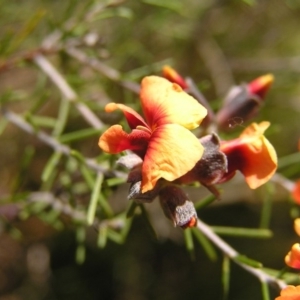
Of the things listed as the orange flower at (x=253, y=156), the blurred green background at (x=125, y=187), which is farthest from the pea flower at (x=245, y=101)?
the blurred green background at (x=125, y=187)

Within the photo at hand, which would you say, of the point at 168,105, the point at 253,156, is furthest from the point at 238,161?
the point at 168,105

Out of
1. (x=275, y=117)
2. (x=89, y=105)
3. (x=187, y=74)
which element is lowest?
(x=275, y=117)

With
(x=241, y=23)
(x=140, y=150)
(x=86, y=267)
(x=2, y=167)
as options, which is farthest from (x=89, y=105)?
(x=241, y=23)

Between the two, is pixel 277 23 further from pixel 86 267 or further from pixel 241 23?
pixel 86 267

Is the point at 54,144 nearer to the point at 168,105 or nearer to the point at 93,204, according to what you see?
the point at 93,204

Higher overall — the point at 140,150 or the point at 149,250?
the point at 140,150

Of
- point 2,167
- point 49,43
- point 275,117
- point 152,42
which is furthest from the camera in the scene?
point 275,117

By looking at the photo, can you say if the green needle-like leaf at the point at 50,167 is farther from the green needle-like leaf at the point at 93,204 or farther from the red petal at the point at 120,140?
the red petal at the point at 120,140

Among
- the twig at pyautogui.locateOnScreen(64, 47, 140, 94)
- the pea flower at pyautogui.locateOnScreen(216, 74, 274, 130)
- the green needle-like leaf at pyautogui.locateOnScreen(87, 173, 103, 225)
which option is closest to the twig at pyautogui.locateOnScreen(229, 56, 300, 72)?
the twig at pyautogui.locateOnScreen(64, 47, 140, 94)
